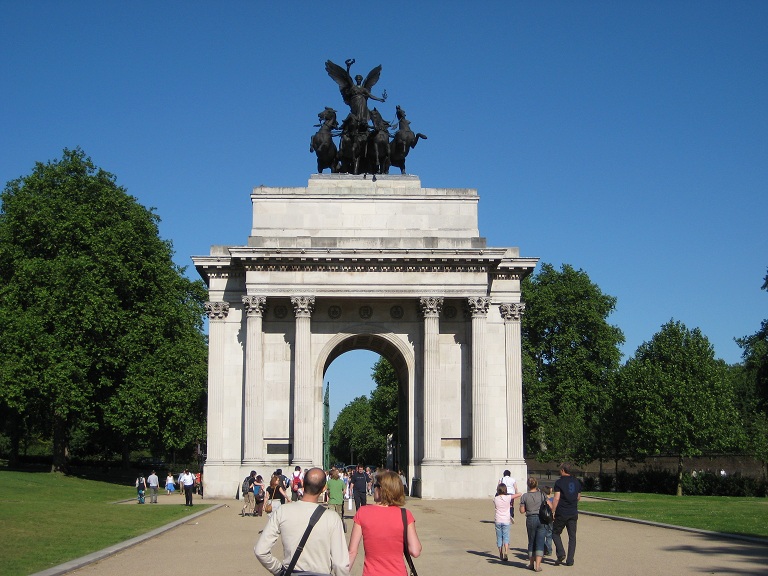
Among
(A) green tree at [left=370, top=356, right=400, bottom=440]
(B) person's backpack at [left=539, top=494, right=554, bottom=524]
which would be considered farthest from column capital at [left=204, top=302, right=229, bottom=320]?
(A) green tree at [left=370, top=356, right=400, bottom=440]

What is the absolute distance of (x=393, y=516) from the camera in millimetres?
9273

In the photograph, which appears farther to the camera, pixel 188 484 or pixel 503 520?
pixel 188 484

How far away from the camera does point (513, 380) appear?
46.7 metres

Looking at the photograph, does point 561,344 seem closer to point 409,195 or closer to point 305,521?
point 409,195

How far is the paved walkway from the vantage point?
59.5 feet

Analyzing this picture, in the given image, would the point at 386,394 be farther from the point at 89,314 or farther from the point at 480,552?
the point at 480,552

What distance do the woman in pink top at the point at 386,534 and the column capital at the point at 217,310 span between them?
37.7 metres

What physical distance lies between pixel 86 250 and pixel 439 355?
819 inches

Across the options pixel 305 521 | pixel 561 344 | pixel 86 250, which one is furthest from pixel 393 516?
pixel 561 344

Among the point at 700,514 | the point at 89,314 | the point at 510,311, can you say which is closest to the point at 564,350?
the point at 510,311

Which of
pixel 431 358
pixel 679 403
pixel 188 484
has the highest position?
pixel 431 358

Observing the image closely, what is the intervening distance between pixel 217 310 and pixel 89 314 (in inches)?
303

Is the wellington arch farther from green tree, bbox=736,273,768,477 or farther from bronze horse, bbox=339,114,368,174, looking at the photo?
green tree, bbox=736,273,768,477

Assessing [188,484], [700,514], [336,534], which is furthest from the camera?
[188,484]
